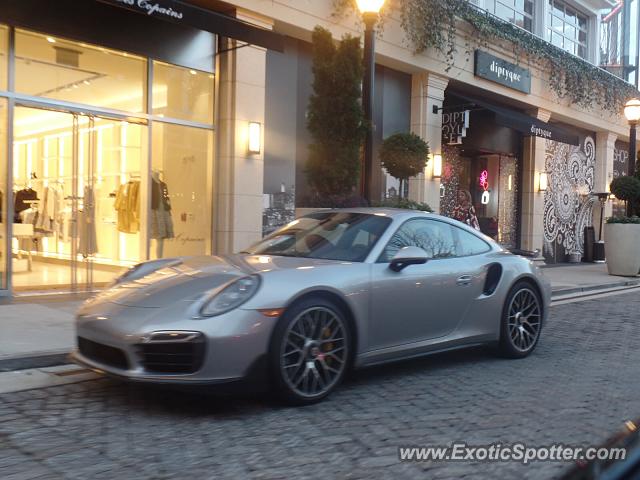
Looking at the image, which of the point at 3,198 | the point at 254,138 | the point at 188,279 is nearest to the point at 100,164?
the point at 3,198

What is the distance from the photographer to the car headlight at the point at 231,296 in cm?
398

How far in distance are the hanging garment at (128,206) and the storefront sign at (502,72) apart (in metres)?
9.22

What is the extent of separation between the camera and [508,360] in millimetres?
6035

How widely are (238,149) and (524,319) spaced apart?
6310mm

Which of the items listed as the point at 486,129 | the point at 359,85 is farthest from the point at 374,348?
the point at 486,129

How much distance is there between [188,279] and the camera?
14.5 feet

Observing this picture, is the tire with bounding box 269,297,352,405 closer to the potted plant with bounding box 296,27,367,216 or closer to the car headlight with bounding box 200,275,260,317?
the car headlight with bounding box 200,275,260,317

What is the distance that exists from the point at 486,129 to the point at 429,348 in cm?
1349

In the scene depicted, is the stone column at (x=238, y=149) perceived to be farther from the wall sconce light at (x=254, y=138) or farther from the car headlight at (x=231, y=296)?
the car headlight at (x=231, y=296)

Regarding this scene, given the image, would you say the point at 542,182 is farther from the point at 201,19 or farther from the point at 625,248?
the point at 201,19

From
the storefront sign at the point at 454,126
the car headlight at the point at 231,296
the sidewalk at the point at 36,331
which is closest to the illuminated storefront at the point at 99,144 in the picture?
the sidewalk at the point at 36,331

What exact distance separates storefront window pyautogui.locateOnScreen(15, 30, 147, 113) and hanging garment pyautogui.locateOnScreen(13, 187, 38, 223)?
56.1 inches

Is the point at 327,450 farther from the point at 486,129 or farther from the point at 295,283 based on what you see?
the point at 486,129

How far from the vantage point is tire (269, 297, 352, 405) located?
13.4 ft
